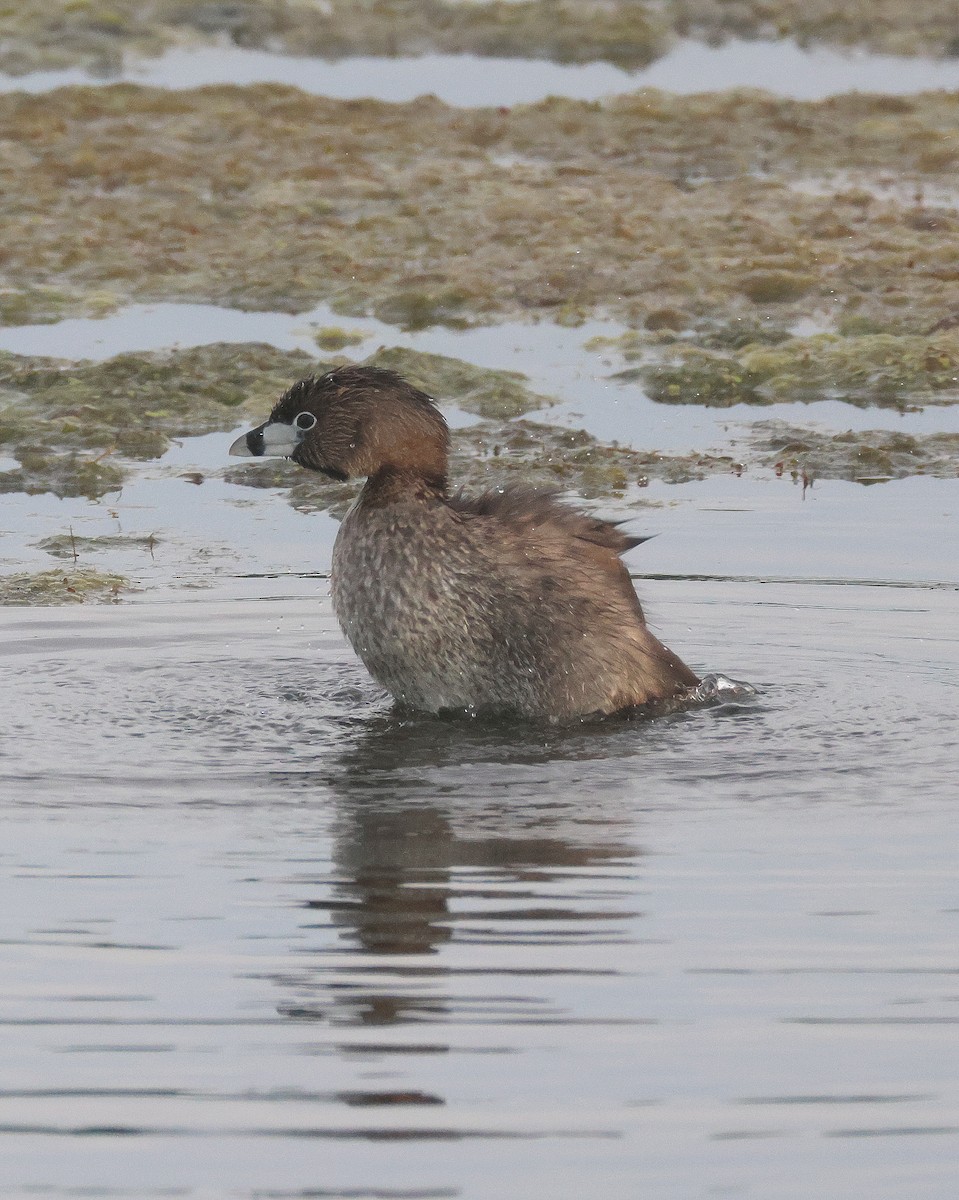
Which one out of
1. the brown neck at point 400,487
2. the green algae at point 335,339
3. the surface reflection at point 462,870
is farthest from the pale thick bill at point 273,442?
the green algae at point 335,339

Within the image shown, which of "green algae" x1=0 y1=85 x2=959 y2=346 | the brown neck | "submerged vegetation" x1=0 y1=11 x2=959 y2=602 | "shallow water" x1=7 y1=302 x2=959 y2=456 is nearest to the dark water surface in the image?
the brown neck

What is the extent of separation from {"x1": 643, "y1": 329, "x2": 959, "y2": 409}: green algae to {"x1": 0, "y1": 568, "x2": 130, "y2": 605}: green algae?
4.32m

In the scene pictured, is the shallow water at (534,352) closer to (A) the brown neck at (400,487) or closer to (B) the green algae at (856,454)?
(B) the green algae at (856,454)

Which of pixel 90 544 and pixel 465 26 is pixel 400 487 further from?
pixel 465 26

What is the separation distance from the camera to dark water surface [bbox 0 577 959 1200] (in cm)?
425

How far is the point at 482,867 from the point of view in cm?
600

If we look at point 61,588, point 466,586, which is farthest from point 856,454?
point 466,586

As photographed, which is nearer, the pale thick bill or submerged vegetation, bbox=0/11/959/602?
the pale thick bill

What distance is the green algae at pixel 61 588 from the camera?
937 cm

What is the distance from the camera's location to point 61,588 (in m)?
9.46

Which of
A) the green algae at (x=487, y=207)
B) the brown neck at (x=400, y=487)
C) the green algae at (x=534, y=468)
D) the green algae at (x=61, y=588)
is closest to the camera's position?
the brown neck at (x=400, y=487)

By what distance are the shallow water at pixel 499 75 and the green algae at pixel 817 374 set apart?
8.40 meters

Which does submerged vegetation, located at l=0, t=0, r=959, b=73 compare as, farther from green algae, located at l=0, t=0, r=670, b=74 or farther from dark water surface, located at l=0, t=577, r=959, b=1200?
dark water surface, located at l=0, t=577, r=959, b=1200

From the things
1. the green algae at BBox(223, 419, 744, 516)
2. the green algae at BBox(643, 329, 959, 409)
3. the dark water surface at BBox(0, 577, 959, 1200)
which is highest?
the green algae at BBox(643, 329, 959, 409)
